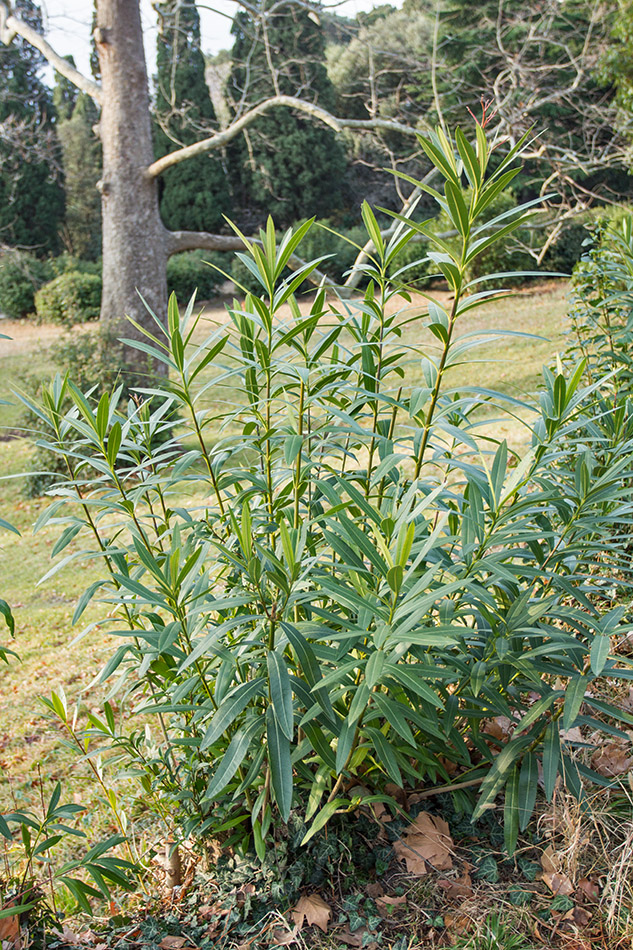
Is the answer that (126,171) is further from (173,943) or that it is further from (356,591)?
(173,943)

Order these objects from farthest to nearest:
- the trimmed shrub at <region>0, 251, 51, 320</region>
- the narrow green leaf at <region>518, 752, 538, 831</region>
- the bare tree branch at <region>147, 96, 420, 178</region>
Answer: the trimmed shrub at <region>0, 251, 51, 320</region>
the bare tree branch at <region>147, 96, 420, 178</region>
the narrow green leaf at <region>518, 752, 538, 831</region>

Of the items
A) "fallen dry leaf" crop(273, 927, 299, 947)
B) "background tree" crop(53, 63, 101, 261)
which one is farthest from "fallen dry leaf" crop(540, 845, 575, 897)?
"background tree" crop(53, 63, 101, 261)

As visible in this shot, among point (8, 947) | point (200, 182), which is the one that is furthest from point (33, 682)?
point (200, 182)

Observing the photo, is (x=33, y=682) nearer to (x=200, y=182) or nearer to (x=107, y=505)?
(x=107, y=505)

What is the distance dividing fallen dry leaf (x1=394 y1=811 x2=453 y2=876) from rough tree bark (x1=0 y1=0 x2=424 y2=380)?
6990 mm

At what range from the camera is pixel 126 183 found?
8359 millimetres

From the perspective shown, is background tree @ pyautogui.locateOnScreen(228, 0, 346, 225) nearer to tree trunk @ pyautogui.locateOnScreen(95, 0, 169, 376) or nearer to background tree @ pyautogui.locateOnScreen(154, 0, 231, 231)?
background tree @ pyautogui.locateOnScreen(154, 0, 231, 231)

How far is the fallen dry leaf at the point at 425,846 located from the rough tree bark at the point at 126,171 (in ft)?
22.9

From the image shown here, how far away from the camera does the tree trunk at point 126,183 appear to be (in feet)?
26.5

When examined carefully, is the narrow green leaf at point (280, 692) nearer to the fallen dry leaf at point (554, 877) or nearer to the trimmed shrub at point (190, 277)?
the fallen dry leaf at point (554, 877)

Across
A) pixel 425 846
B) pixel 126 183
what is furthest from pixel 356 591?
pixel 126 183

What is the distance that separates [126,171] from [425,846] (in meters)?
8.41

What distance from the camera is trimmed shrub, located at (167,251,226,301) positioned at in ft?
57.2

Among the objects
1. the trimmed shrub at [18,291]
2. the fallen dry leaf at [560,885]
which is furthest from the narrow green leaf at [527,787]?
the trimmed shrub at [18,291]
